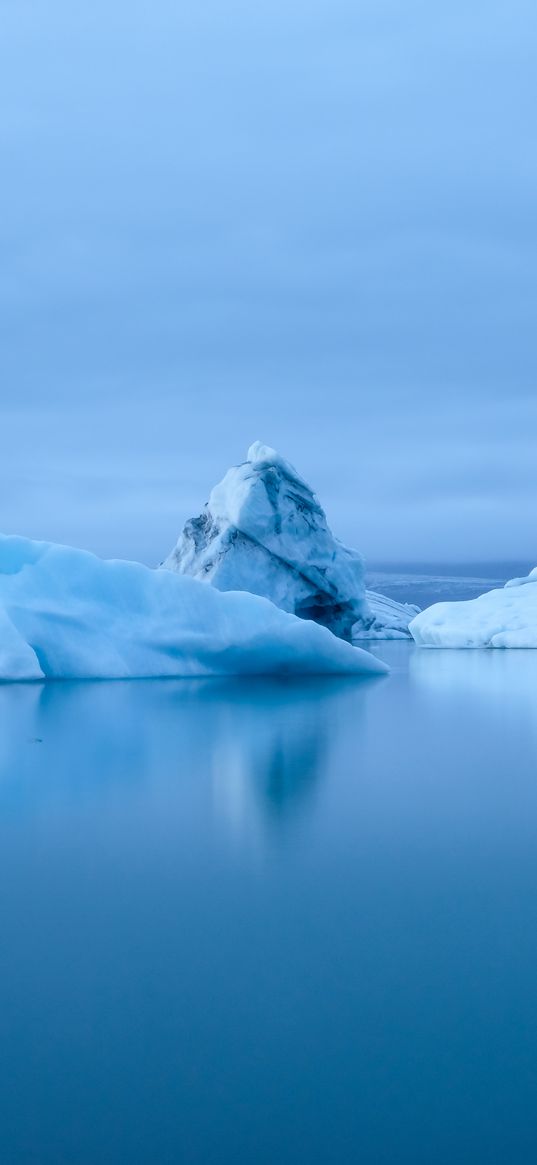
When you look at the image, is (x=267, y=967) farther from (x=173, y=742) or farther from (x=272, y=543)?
(x=272, y=543)

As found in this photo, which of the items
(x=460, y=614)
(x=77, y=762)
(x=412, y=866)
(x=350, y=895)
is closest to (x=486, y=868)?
(x=412, y=866)

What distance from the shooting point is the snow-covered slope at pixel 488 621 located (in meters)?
16.2

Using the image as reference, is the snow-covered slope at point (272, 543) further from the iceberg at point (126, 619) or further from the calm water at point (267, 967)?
the calm water at point (267, 967)

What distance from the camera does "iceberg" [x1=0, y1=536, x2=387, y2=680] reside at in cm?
821

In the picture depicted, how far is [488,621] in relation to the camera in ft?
53.9

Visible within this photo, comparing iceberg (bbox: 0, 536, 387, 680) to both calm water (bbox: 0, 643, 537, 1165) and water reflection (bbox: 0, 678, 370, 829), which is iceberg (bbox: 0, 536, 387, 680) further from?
calm water (bbox: 0, 643, 537, 1165)

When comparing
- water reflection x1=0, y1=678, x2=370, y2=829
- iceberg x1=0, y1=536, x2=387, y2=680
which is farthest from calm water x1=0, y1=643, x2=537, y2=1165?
iceberg x1=0, y1=536, x2=387, y2=680

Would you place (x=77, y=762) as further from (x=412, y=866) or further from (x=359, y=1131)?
(x=359, y=1131)

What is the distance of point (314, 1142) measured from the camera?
109cm

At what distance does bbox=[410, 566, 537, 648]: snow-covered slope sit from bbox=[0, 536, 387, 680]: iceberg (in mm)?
8031

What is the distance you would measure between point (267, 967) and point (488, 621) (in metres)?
15.4

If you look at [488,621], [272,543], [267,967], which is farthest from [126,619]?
[488,621]

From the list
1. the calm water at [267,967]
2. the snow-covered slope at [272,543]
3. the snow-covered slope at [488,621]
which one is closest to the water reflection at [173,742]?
the calm water at [267,967]

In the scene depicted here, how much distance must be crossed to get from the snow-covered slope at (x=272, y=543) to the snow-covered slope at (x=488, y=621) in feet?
7.40
